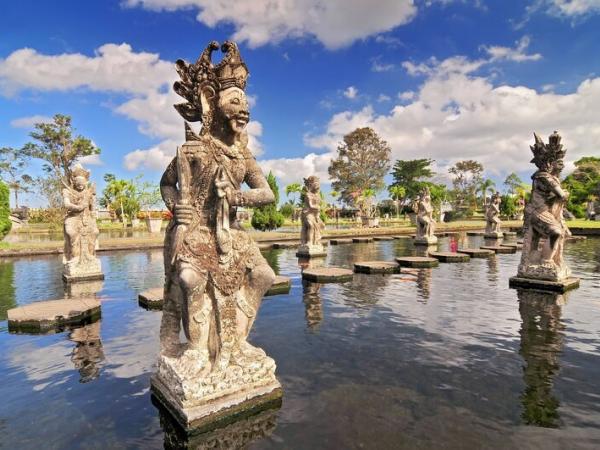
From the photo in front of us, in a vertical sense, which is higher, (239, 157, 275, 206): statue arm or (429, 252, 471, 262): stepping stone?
(239, 157, 275, 206): statue arm

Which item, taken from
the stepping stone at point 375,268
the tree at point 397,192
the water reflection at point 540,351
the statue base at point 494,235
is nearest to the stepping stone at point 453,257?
the stepping stone at point 375,268

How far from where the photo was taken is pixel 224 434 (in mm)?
2816

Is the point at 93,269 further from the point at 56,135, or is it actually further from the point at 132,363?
the point at 56,135

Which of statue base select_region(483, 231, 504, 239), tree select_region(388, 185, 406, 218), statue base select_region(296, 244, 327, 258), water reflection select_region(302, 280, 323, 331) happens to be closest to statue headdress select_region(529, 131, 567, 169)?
water reflection select_region(302, 280, 323, 331)

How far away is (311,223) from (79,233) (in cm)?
738

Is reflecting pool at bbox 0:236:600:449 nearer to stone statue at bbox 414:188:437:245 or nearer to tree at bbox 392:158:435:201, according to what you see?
stone statue at bbox 414:188:437:245

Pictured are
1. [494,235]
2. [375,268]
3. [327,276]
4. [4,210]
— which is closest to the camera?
[327,276]

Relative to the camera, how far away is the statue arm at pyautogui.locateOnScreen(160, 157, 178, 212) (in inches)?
133

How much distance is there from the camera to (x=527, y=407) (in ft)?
10.1

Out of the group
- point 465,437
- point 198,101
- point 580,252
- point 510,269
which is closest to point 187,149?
point 198,101

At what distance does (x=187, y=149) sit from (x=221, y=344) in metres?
1.78

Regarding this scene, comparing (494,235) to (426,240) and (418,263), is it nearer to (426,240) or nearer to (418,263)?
(426,240)

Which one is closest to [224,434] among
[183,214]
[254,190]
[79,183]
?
[183,214]

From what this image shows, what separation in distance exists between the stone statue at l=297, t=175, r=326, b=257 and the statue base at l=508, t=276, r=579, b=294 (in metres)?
6.89
